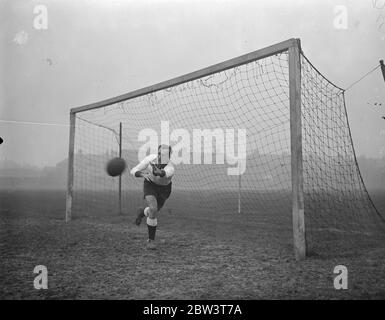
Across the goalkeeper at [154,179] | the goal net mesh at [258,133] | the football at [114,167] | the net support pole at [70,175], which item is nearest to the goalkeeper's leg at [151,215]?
the goalkeeper at [154,179]

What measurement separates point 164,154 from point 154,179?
45 cm

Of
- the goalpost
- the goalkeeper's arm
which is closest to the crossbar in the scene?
the goalpost

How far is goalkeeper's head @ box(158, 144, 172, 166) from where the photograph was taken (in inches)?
223

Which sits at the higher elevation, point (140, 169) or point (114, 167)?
point (114, 167)

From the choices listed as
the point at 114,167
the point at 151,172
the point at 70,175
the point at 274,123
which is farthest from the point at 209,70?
the point at 70,175

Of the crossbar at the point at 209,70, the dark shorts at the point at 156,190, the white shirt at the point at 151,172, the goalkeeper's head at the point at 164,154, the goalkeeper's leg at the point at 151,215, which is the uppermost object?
the crossbar at the point at 209,70

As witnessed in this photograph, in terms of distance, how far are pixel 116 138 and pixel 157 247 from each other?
5.02 m

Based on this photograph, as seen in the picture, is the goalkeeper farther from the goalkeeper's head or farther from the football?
the football

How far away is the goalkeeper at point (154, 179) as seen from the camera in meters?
5.41

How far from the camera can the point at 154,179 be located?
5551 millimetres

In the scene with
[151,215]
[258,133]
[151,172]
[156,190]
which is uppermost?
[258,133]

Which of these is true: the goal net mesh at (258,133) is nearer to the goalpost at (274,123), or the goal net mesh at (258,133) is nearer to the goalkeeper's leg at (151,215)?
the goalpost at (274,123)

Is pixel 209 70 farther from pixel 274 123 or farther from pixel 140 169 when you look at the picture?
pixel 140 169

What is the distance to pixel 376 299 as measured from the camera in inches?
116
